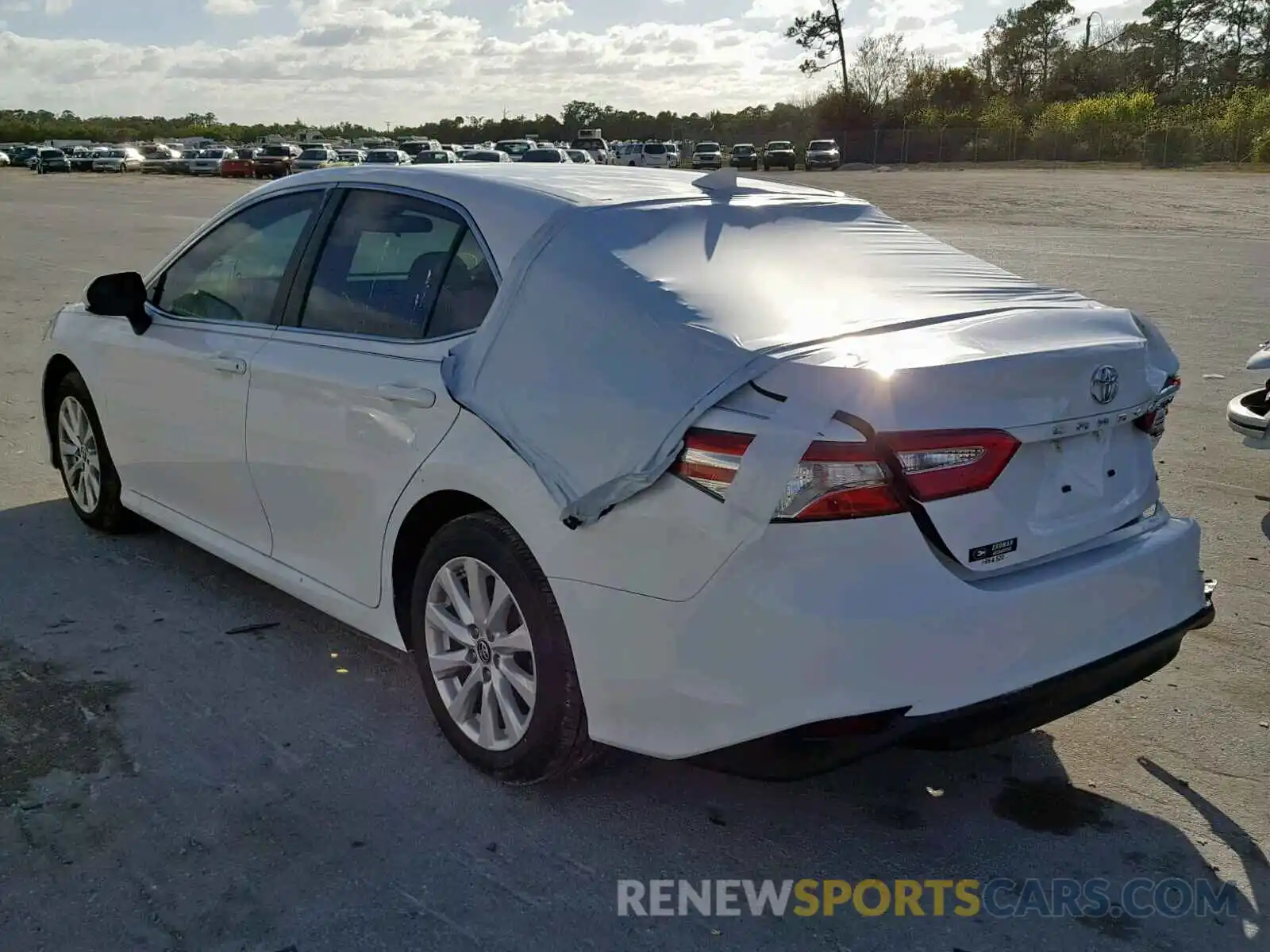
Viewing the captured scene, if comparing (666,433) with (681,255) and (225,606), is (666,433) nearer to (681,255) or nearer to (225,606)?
(681,255)

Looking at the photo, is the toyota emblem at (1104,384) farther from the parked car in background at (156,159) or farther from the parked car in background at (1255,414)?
the parked car in background at (156,159)

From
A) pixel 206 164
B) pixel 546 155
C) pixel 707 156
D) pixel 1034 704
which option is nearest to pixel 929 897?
pixel 1034 704

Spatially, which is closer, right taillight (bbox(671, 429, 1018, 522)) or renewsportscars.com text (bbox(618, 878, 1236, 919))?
right taillight (bbox(671, 429, 1018, 522))

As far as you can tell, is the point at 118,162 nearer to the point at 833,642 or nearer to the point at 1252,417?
the point at 1252,417

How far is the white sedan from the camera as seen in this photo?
2781mm

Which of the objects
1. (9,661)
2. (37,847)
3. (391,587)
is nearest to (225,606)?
(9,661)

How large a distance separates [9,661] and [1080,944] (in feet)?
12.2

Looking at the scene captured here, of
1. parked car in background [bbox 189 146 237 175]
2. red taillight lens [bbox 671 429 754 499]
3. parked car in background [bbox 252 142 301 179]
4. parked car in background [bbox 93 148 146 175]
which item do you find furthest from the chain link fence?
red taillight lens [bbox 671 429 754 499]

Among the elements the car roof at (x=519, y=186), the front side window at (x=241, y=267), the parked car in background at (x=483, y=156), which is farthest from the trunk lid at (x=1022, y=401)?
the parked car in background at (x=483, y=156)

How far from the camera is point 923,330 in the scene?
3223mm

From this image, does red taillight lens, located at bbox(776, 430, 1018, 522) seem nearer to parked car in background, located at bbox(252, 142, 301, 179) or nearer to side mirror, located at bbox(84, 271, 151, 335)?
side mirror, located at bbox(84, 271, 151, 335)

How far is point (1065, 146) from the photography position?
62.5 m

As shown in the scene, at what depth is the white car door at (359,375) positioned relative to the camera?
144 inches

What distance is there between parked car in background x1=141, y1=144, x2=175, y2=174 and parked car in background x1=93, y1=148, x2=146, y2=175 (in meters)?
0.51
